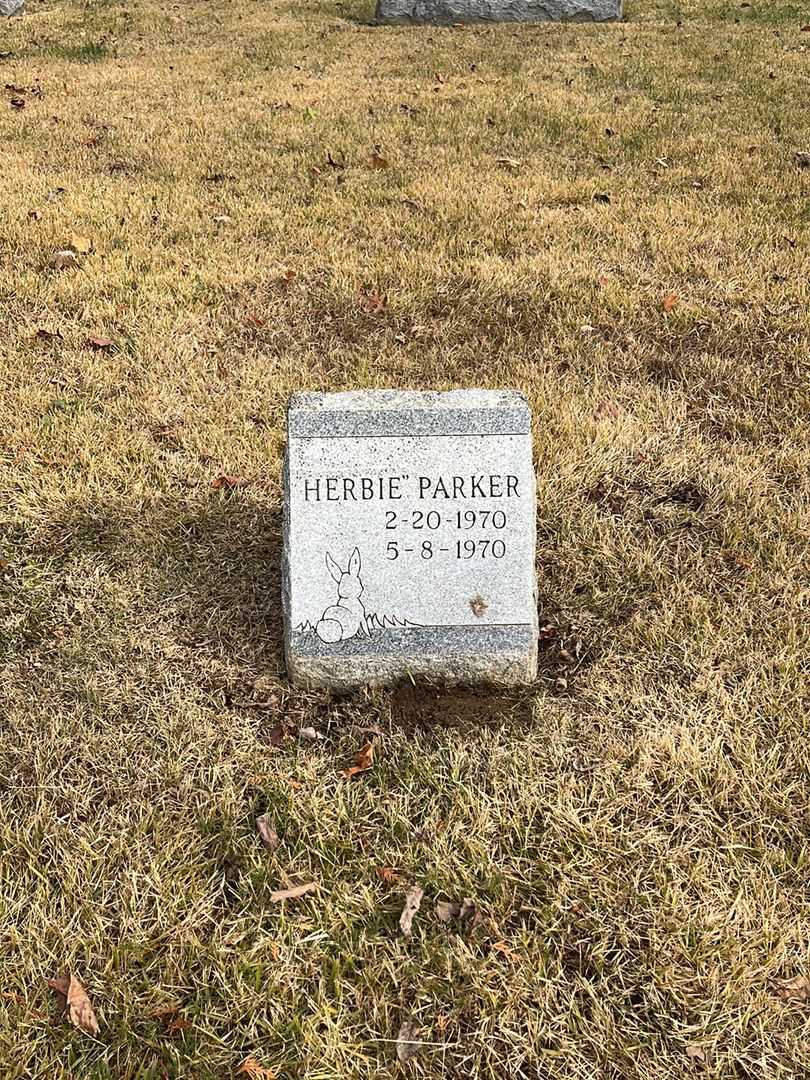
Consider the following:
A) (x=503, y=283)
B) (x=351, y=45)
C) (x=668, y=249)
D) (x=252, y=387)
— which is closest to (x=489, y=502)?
(x=252, y=387)

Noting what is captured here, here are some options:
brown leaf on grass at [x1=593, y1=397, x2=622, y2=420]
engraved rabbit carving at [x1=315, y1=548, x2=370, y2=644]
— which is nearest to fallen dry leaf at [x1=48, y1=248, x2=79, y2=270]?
brown leaf on grass at [x1=593, y1=397, x2=622, y2=420]

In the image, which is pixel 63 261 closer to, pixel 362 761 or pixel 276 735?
pixel 276 735

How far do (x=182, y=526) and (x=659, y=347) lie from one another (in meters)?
2.37

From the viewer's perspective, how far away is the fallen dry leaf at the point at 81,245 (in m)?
4.88

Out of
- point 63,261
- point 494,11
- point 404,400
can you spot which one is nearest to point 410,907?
point 404,400

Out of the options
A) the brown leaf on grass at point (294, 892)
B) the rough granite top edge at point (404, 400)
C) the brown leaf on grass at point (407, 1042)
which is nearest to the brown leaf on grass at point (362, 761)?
the brown leaf on grass at point (294, 892)

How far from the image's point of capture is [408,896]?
1.99 meters

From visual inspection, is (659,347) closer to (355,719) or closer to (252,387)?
(252,387)

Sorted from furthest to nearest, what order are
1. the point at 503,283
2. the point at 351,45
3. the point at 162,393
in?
the point at 351,45 < the point at 503,283 < the point at 162,393

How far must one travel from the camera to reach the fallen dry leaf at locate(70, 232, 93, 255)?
488 cm

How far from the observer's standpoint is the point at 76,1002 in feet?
5.89

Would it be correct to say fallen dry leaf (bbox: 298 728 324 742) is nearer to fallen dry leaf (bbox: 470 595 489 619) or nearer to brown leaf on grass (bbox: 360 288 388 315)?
fallen dry leaf (bbox: 470 595 489 619)

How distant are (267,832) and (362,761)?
12.1 inches

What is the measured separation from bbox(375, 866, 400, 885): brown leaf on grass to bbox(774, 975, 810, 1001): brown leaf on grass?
2.70 feet
